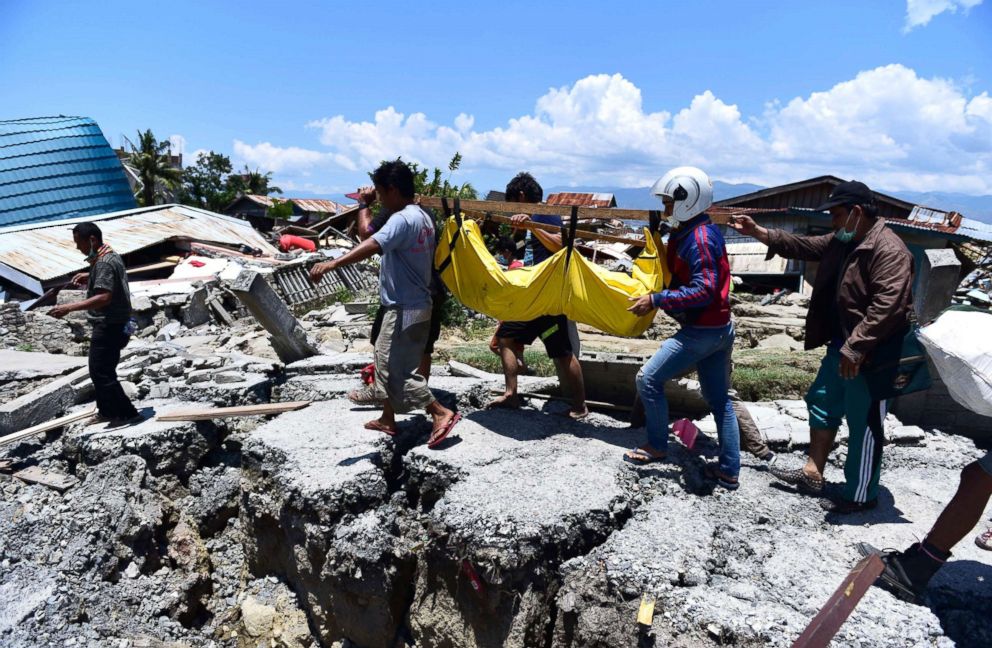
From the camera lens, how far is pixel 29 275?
13781 mm

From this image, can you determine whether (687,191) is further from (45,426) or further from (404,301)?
(45,426)

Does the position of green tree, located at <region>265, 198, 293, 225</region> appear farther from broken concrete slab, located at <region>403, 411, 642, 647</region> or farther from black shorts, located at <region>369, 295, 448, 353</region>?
broken concrete slab, located at <region>403, 411, 642, 647</region>

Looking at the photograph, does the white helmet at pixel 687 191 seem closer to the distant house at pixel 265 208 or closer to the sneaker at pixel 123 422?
the sneaker at pixel 123 422

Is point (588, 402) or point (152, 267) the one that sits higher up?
point (588, 402)

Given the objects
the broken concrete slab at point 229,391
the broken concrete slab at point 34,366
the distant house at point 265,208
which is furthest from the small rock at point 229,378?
the distant house at point 265,208

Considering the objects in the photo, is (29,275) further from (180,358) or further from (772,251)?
(772,251)

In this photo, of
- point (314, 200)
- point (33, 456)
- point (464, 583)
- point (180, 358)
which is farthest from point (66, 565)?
point (314, 200)

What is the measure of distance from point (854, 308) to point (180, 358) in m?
6.22

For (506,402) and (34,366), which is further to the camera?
(34,366)

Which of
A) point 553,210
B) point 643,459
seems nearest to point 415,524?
point 643,459

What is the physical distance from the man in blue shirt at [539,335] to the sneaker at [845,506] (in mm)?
1680

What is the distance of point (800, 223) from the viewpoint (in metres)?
17.1

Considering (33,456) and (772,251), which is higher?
(772,251)

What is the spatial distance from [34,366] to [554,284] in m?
5.90
